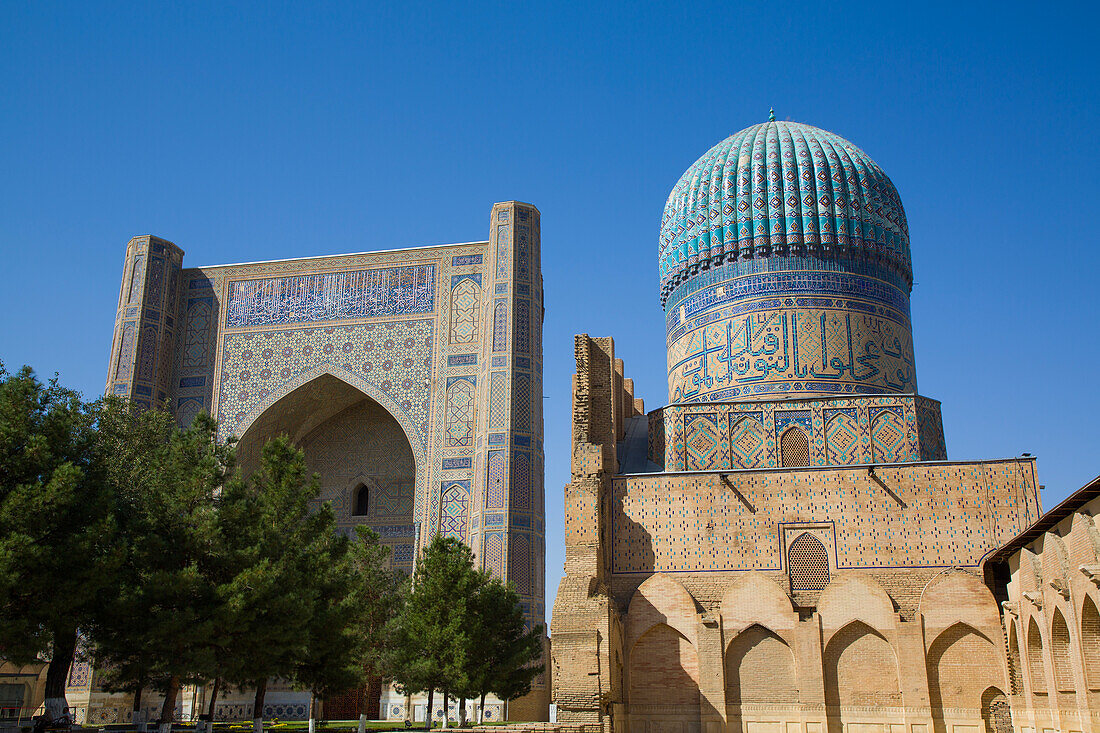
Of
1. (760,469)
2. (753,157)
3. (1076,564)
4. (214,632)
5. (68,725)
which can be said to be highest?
(753,157)

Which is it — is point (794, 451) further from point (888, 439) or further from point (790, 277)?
point (790, 277)

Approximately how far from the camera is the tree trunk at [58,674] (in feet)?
31.4

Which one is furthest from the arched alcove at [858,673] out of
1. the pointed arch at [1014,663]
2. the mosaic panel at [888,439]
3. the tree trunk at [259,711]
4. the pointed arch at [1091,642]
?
the tree trunk at [259,711]

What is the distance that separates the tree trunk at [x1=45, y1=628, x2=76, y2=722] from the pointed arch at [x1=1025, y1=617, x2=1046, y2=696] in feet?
32.9

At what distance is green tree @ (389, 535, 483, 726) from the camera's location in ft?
40.5

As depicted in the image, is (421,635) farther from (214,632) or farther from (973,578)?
(973,578)

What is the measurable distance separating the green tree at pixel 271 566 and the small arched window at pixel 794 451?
22.5ft

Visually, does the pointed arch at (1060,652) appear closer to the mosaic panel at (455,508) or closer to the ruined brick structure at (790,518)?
the ruined brick structure at (790,518)

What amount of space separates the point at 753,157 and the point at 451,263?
5356 millimetres

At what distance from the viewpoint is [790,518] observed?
45.2ft

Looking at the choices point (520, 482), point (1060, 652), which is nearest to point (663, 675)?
point (520, 482)

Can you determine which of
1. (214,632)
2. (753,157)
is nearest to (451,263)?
(753,157)

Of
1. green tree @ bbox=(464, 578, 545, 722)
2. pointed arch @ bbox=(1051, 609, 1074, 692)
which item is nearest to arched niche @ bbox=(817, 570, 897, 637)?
pointed arch @ bbox=(1051, 609, 1074, 692)

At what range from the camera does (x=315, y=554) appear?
1066cm
